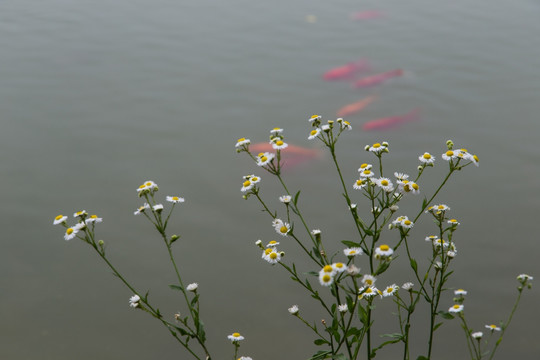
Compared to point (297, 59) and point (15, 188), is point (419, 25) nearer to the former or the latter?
point (297, 59)

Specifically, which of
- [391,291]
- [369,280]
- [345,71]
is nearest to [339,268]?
[369,280]

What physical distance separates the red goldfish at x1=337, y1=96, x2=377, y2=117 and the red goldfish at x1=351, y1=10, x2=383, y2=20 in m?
1.90

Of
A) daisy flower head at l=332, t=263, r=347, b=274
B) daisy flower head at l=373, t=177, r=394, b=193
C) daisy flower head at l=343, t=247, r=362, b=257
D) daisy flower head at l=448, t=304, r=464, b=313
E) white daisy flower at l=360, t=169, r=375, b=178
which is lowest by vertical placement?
daisy flower head at l=448, t=304, r=464, b=313

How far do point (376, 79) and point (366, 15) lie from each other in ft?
5.39

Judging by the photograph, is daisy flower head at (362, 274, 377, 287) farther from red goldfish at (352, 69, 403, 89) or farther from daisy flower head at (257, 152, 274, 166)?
red goldfish at (352, 69, 403, 89)

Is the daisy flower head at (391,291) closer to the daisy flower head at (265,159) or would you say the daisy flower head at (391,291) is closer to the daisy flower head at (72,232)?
the daisy flower head at (265,159)

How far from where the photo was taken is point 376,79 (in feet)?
16.6

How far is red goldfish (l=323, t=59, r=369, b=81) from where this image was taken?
5086 millimetres

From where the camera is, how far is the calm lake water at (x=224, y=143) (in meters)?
2.84

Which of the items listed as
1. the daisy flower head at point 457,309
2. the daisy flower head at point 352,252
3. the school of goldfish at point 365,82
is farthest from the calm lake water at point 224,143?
the daisy flower head at point 352,252

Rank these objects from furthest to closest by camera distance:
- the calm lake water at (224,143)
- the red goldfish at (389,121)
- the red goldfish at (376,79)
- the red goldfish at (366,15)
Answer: the red goldfish at (366,15) → the red goldfish at (376,79) → the red goldfish at (389,121) → the calm lake water at (224,143)

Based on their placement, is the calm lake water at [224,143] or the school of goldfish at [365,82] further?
the school of goldfish at [365,82]

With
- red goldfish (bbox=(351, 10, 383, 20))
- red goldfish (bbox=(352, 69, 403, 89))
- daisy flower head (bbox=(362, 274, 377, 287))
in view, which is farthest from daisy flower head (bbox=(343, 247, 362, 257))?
red goldfish (bbox=(351, 10, 383, 20))

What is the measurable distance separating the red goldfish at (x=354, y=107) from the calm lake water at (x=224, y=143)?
0.07 m
